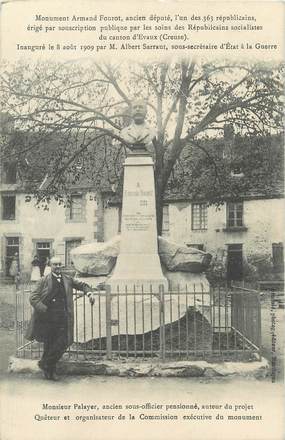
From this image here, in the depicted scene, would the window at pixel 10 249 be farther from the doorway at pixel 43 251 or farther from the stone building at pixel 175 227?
the doorway at pixel 43 251

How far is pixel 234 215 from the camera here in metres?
26.6

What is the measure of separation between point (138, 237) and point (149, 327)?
1.38 metres

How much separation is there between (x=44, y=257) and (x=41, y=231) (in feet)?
5.41

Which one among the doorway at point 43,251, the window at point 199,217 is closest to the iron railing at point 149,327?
the window at point 199,217

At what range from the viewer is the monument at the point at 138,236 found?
27.1ft

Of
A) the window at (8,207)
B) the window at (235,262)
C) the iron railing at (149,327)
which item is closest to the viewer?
the iron railing at (149,327)

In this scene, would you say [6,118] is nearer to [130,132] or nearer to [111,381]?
[130,132]

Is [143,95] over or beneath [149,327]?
over

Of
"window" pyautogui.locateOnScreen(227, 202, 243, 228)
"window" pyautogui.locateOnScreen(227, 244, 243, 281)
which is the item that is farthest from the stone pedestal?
"window" pyautogui.locateOnScreen(227, 202, 243, 228)

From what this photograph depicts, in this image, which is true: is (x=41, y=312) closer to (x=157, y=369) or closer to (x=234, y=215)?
(x=157, y=369)

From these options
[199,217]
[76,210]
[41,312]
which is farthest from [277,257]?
[41,312]

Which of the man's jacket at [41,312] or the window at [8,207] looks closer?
the man's jacket at [41,312]

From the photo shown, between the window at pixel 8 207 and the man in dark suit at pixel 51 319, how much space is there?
2247cm

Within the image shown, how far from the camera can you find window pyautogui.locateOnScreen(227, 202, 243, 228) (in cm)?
2652
